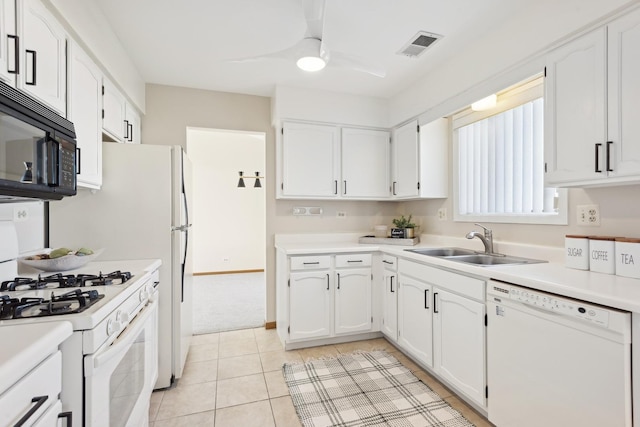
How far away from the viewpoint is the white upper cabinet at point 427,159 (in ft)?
9.48

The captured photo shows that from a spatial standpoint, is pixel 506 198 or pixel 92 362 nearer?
pixel 92 362

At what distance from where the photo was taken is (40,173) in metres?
1.18

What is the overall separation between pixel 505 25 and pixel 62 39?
2.62 meters

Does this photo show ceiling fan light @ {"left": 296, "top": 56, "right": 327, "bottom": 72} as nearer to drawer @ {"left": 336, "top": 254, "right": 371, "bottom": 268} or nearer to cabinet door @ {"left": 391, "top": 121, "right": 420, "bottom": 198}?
cabinet door @ {"left": 391, "top": 121, "right": 420, "bottom": 198}

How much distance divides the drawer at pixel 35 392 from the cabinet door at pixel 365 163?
8.68ft

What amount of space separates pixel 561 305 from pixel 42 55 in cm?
259

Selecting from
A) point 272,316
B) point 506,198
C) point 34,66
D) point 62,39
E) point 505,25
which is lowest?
point 272,316

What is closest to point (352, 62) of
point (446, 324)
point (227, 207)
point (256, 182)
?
point (446, 324)

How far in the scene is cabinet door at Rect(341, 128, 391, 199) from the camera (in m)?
3.23

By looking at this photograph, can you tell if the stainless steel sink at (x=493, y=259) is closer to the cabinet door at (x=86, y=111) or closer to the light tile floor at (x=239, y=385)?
the light tile floor at (x=239, y=385)

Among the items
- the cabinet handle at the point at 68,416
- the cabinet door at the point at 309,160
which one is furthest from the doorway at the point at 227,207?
the cabinet handle at the point at 68,416

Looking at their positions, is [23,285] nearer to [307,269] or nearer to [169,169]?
[169,169]

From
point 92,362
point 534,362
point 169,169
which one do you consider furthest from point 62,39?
point 534,362

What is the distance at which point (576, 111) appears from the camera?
158 centimetres
